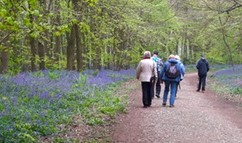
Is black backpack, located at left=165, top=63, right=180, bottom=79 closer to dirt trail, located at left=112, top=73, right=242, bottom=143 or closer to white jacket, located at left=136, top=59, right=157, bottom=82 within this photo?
white jacket, located at left=136, top=59, right=157, bottom=82

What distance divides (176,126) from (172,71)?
3.52 meters

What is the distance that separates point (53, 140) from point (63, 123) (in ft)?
4.74

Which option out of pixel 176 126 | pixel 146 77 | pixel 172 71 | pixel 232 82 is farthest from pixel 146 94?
pixel 232 82

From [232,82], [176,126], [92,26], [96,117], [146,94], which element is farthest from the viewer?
[232,82]

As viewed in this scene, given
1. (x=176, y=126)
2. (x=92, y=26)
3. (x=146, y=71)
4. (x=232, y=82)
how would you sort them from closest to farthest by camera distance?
(x=176, y=126) → (x=146, y=71) → (x=92, y=26) → (x=232, y=82)

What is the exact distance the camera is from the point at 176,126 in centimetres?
973

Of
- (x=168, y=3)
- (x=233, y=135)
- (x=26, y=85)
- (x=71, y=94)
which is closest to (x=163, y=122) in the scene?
(x=233, y=135)

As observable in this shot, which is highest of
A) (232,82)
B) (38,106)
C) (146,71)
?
(146,71)

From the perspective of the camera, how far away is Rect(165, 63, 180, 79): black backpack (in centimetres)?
1289

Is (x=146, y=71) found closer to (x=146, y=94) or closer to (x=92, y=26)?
(x=146, y=94)

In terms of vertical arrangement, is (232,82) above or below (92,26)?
below

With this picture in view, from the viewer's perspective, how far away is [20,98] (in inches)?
395

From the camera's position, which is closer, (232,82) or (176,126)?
(176,126)

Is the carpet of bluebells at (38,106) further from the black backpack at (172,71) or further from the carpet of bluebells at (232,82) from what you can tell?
the carpet of bluebells at (232,82)
